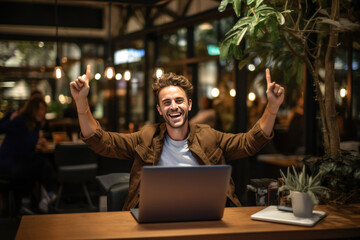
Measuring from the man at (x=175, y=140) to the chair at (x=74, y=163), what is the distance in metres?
3.08

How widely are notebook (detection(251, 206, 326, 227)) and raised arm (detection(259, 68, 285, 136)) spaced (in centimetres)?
50

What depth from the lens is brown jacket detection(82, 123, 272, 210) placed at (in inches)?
104

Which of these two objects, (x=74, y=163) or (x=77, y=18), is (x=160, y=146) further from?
(x=77, y=18)

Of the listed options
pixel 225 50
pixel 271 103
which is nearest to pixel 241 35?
pixel 225 50

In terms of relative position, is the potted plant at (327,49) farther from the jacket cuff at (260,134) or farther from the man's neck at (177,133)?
the man's neck at (177,133)

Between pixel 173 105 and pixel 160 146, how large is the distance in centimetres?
26

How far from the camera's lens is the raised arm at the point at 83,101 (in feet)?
7.79

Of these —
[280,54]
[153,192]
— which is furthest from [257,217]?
[280,54]

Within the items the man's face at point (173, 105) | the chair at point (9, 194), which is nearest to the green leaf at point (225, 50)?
the man's face at point (173, 105)

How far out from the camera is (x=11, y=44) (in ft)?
32.6

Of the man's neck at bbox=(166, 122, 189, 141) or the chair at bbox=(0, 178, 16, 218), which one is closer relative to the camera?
the man's neck at bbox=(166, 122, 189, 141)

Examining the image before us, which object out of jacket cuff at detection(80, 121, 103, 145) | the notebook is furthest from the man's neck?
the notebook

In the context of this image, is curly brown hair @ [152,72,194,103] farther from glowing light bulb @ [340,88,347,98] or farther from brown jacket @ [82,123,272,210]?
glowing light bulb @ [340,88,347,98]

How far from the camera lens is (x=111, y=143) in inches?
106
